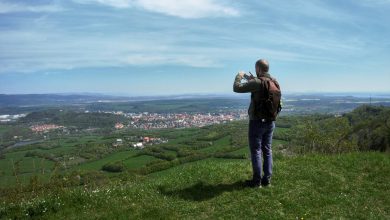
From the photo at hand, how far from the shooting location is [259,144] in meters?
8.50

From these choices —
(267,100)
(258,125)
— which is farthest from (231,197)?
(267,100)

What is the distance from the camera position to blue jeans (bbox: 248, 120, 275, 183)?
27.7ft

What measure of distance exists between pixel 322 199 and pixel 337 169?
92.5 inches

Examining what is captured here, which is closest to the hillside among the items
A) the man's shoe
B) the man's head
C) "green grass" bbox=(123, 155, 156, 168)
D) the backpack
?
the man's shoe

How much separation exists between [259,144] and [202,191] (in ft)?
5.51

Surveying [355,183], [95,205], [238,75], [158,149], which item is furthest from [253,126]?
[158,149]

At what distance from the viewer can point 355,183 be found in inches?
360

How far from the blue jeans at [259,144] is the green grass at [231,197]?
37 centimetres

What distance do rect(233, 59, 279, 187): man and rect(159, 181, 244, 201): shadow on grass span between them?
39cm

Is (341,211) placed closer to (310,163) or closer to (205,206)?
(205,206)

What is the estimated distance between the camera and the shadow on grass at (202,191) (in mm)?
8497

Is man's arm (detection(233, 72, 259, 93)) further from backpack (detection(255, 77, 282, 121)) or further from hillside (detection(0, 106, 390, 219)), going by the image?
hillside (detection(0, 106, 390, 219))

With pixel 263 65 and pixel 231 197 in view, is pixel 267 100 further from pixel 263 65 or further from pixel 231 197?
pixel 231 197

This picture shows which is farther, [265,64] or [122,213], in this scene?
[265,64]
